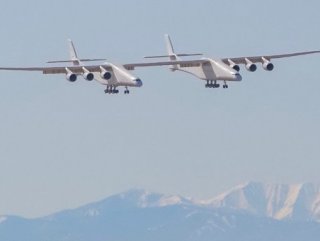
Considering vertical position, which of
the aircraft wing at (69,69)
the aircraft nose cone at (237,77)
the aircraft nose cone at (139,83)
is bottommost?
the aircraft nose cone at (139,83)

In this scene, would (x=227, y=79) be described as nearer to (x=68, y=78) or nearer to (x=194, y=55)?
(x=194, y=55)

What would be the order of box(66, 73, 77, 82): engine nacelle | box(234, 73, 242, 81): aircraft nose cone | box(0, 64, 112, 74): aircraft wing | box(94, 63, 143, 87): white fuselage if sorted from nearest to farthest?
1. box(94, 63, 143, 87): white fuselage
2. box(234, 73, 242, 81): aircraft nose cone
3. box(66, 73, 77, 82): engine nacelle
4. box(0, 64, 112, 74): aircraft wing

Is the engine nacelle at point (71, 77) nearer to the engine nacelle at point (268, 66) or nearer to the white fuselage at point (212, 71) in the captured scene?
the white fuselage at point (212, 71)

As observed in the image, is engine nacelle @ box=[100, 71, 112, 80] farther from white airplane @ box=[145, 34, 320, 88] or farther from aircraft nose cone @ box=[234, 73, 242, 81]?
aircraft nose cone @ box=[234, 73, 242, 81]

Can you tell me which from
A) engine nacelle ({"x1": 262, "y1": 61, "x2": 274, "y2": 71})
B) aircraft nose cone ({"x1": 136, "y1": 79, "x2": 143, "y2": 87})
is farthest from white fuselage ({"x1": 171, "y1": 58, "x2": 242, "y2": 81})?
aircraft nose cone ({"x1": 136, "y1": 79, "x2": 143, "y2": 87})

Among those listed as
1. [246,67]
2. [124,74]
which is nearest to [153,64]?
[124,74]

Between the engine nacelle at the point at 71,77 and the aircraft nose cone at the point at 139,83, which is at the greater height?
the engine nacelle at the point at 71,77

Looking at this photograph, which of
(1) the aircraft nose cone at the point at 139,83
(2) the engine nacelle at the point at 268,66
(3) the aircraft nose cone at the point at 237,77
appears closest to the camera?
(1) the aircraft nose cone at the point at 139,83

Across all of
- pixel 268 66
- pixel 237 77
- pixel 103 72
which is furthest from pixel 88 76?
pixel 268 66

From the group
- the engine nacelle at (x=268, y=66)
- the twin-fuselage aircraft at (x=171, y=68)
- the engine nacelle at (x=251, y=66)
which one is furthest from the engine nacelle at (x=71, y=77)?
the engine nacelle at (x=268, y=66)

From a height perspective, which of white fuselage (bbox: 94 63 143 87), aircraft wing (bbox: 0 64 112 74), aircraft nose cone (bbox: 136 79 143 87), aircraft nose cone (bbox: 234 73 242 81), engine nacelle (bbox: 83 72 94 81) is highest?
aircraft wing (bbox: 0 64 112 74)
